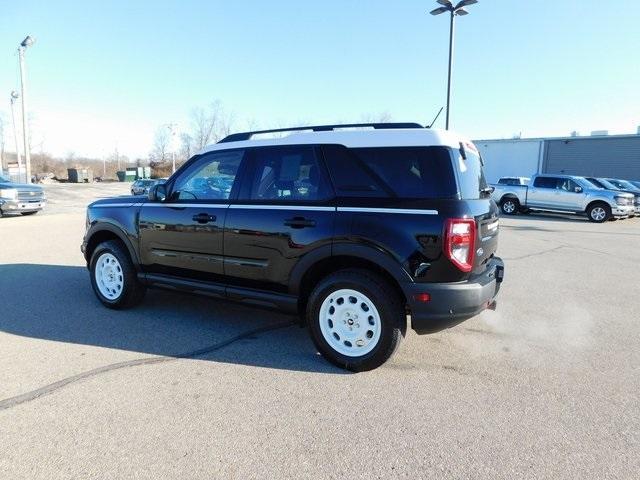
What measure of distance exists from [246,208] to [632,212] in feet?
64.9

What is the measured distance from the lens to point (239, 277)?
4453mm

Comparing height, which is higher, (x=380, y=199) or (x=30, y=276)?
(x=380, y=199)

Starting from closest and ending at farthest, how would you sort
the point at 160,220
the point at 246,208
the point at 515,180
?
the point at 246,208, the point at 160,220, the point at 515,180

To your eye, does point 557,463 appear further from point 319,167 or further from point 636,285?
point 636,285

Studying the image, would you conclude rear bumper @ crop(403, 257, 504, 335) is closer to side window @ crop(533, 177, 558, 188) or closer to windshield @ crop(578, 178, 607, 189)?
windshield @ crop(578, 178, 607, 189)

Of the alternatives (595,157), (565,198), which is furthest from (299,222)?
(595,157)

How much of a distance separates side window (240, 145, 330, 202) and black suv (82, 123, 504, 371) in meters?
0.01

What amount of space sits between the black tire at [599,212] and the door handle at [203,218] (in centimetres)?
1811

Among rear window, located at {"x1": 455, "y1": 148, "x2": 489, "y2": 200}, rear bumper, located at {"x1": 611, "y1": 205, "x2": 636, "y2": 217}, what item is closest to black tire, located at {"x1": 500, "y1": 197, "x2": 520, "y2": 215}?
rear bumper, located at {"x1": 611, "y1": 205, "x2": 636, "y2": 217}

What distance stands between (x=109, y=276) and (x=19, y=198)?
1405 cm

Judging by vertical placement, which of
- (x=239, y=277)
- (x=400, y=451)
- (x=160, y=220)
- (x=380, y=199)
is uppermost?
(x=380, y=199)

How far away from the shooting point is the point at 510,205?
21.2 meters

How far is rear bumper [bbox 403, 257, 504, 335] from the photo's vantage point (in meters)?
3.57

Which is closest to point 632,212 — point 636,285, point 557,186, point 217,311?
point 557,186
